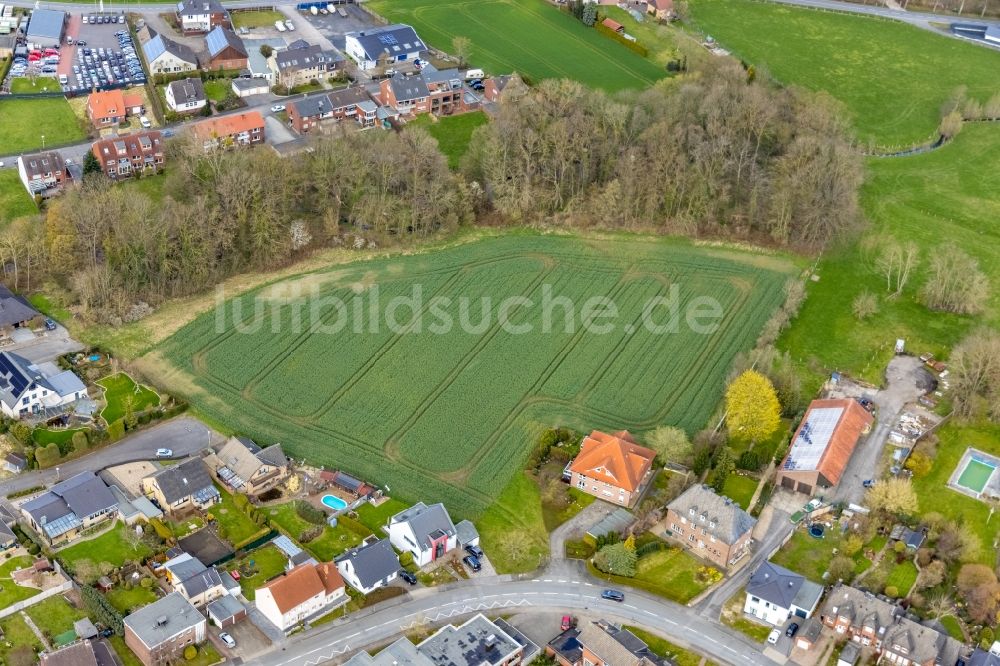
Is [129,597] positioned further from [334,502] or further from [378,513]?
[378,513]

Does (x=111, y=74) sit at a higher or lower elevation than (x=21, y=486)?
higher

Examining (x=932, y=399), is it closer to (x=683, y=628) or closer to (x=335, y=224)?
(x=683, y=628)

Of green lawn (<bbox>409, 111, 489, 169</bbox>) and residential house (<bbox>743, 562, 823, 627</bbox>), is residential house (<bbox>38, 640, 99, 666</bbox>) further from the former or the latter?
green lawn (<bbox>409, 111, 489, 169</bbox>)

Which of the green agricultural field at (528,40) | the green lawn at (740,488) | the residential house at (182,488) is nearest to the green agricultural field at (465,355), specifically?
the green lawn at (740,488)

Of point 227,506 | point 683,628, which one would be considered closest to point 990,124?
point 683,628

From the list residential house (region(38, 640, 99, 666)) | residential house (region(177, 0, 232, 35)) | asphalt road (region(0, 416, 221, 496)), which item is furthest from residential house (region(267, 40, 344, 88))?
residential house (region(38, 640, 99, 666))

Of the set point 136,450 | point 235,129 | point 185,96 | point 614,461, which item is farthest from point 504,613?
point 185,96
